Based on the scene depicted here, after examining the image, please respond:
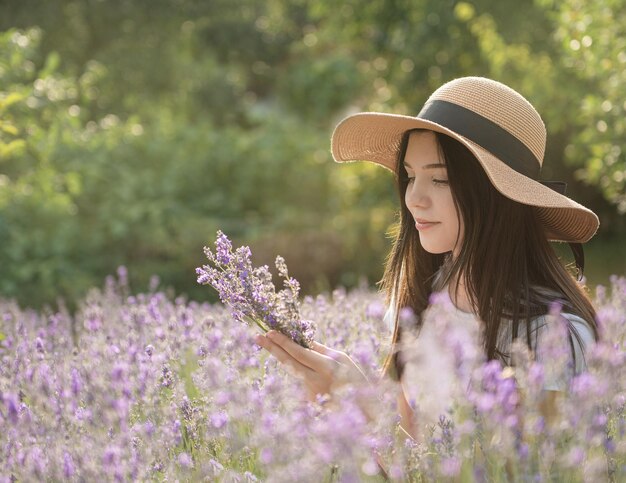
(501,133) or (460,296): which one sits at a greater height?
(501,133)

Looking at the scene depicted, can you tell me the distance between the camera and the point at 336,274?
906 cm

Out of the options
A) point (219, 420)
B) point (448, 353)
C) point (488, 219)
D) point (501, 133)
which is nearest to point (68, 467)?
point (219, 420)

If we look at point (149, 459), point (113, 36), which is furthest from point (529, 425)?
point (113, 36)

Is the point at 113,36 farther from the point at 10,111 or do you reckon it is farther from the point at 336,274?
the point at 10,111

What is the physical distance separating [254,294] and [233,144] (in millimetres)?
8597

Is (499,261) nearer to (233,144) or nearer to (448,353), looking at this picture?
(448,353)

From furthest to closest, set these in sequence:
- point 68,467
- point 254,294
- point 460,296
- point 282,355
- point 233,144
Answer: point 233,144 → point 460,296 → point 282,355 → point 254,294 → point 68,467

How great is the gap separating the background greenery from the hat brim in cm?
231

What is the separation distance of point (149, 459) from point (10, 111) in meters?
3.65

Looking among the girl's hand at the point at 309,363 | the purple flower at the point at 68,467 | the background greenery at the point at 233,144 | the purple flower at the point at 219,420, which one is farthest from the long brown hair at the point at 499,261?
the background greenery at the point at 233,144

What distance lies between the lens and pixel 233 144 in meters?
10.5

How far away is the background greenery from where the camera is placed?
6125mm

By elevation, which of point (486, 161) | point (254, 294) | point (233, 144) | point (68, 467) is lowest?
point (68, 467)

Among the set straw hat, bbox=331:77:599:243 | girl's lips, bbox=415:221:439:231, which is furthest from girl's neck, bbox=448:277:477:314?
straw hat, bbox=331:77:599:243
